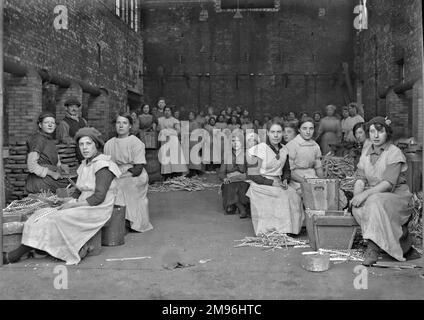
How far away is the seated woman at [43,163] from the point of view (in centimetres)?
634

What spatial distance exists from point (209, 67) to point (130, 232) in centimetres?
1410

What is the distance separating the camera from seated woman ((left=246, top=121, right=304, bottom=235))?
626cm

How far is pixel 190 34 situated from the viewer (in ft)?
65.4

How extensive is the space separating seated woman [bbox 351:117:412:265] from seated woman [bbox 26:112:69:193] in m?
3.74

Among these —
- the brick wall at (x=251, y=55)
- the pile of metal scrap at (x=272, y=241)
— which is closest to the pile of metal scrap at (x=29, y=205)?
the pile of metal scrap at (x=272, y=241)

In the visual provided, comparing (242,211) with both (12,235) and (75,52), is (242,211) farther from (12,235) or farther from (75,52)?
(75,52)

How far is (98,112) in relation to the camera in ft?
45.2

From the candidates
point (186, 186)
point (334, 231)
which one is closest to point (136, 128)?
point (186, 186)

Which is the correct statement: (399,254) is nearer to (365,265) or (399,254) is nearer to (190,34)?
(365,265)

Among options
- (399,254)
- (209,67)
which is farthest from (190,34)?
(399,254)

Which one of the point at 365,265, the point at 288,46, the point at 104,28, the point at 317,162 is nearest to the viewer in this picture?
the point at 365,265

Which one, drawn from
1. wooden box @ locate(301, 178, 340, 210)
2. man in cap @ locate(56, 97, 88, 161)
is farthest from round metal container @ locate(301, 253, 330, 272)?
man in cap @ locate(56, 97, 88, 161)

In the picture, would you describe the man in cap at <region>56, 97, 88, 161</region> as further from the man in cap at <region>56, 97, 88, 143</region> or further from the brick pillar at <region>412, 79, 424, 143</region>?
the brick pillar at <region>412, 79, 424, 143</region>

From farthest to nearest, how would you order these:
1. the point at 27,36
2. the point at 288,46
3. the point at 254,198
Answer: the point at 288,46 → the point at 27,36 → the point at 254,198
